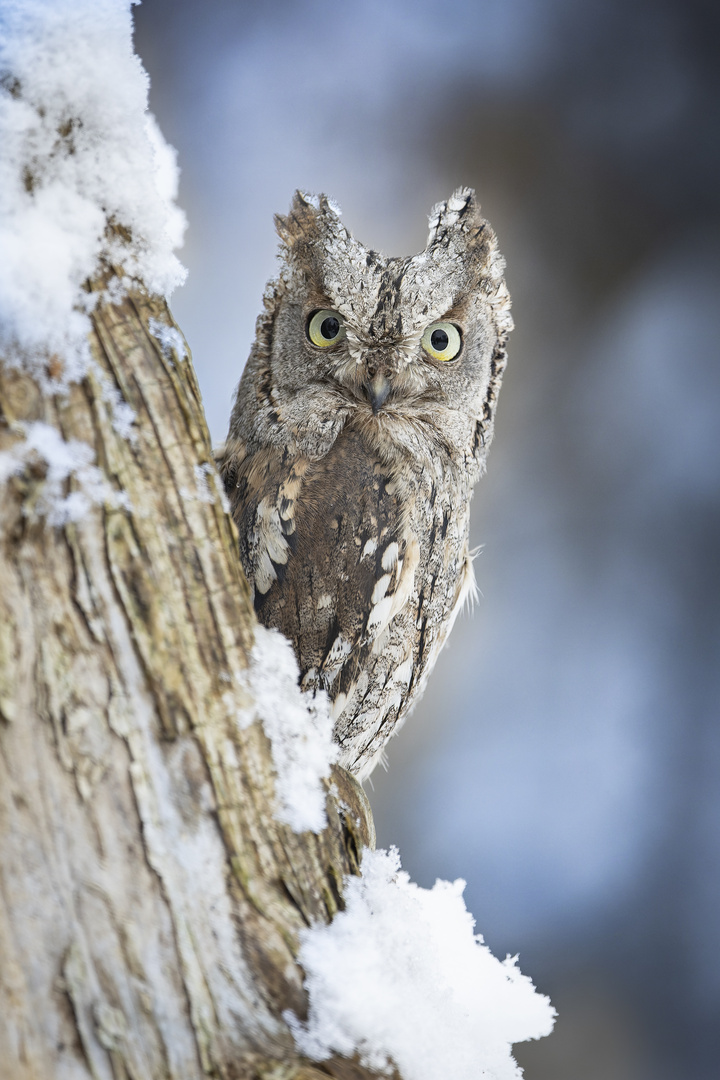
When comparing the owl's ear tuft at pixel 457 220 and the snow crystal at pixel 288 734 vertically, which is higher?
the owl's ear tuft at pixel 457 220

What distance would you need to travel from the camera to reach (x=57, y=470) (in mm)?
531

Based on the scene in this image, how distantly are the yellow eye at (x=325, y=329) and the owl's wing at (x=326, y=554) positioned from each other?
0.65ft

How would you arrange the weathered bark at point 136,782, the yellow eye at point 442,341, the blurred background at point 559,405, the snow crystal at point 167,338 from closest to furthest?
1. the weathered bark at point 136,782
2. the snow crystal at point 167,338
3. the yellow eye at point 442,341
4. the blurred background at point 559,405

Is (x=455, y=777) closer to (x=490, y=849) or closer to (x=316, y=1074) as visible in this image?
(x=490, y=849)

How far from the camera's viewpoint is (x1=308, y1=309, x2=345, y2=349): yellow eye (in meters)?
1.11

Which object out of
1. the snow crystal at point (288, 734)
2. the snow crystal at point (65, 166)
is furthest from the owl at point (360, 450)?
the snow crystal at point (65, 166)

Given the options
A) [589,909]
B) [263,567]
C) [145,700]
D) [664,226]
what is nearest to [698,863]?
[589,909]

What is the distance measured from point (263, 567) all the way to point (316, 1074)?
0.63m

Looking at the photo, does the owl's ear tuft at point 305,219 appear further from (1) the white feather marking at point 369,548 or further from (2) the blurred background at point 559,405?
(2) the blurred background at point 559,405

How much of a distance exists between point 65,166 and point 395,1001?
82 cm

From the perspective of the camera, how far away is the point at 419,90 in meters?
1.92

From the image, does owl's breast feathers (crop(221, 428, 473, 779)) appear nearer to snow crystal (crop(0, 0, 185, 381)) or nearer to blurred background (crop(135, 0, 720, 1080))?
snow crystal (crop(0, 0, 185, 381))

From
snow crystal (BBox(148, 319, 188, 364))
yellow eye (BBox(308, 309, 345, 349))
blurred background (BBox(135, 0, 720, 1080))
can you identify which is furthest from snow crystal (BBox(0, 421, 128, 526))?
blurred background (BBox(135, 0, 720, 1080))

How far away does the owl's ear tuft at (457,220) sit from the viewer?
47.0 inches
